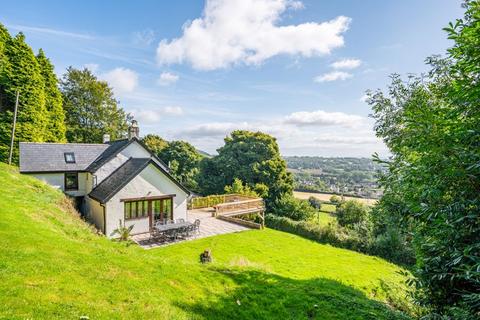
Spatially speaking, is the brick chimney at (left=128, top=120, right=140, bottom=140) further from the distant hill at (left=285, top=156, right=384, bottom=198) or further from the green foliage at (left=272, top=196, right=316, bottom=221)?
the green foliage at (left=272, top=196, right=316, bottom=221)

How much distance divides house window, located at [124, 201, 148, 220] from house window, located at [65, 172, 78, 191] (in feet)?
18.9

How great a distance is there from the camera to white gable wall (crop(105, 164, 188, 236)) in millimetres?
16203

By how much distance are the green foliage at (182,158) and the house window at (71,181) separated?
21767 millimetres

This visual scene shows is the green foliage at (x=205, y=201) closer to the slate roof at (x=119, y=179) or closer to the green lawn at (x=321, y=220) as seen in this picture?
the slate roof at (x=119, y=179)

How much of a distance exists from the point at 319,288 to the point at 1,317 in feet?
26.6

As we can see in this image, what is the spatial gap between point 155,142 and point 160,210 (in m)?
29.6

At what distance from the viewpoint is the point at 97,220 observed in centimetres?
1705

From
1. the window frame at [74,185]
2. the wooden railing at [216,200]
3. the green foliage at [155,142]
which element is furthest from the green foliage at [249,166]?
the window frame at [74,185]

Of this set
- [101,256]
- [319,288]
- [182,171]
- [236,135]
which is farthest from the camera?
[182,171]

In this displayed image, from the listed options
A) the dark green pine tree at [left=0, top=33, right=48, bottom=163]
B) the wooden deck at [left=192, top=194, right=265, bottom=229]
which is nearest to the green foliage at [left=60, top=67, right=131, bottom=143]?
the dark green pine tree at [left=0, top=33, right=48, bottom=163]

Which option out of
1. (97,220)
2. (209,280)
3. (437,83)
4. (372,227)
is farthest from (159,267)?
(372,227)

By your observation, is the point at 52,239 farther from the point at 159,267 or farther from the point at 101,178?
the point at 101,178

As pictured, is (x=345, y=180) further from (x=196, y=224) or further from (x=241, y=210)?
(x=196, y=224)

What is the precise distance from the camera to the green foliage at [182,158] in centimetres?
4197
